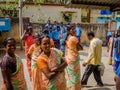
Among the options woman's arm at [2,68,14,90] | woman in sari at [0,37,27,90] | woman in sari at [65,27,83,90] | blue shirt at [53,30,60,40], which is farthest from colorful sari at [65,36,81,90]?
blue shirt at [53,30,60,40]

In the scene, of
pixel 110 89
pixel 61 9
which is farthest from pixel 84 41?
pixel 110 89

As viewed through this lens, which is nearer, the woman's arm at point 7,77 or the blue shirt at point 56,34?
the woman's arm at point 7,77

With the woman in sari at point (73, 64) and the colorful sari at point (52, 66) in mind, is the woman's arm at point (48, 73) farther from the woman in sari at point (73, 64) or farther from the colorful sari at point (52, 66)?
the woman in sari at point (73, 64)

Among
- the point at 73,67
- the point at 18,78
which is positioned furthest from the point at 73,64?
the point at 18,78

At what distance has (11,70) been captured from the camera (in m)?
4.14

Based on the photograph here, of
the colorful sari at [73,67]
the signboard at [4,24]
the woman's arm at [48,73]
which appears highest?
the signboard at [4,24]

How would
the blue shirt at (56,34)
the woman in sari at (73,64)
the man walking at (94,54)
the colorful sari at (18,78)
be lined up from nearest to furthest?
the colorful sari at (18,78), the woman in sari at (73,64), the man walking at (94,54), the blue shirt at (56,34)

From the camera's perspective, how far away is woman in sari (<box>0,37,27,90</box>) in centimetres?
407

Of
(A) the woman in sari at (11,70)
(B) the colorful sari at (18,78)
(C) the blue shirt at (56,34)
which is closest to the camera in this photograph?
(A) the woman in sari at (11,70)

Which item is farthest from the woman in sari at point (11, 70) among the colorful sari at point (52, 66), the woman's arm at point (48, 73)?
the woman's arm at point (48, 73)

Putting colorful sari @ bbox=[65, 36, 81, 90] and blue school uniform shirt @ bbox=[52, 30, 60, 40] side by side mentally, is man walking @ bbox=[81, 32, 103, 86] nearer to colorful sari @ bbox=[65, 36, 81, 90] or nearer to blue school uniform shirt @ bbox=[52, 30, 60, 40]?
colorful sari @ bbox=[65, 36, 81, 90]

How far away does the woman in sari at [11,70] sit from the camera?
4066 millimetres

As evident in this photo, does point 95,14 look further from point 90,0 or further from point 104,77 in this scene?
point 90,0

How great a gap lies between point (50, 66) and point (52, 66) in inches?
1.0
